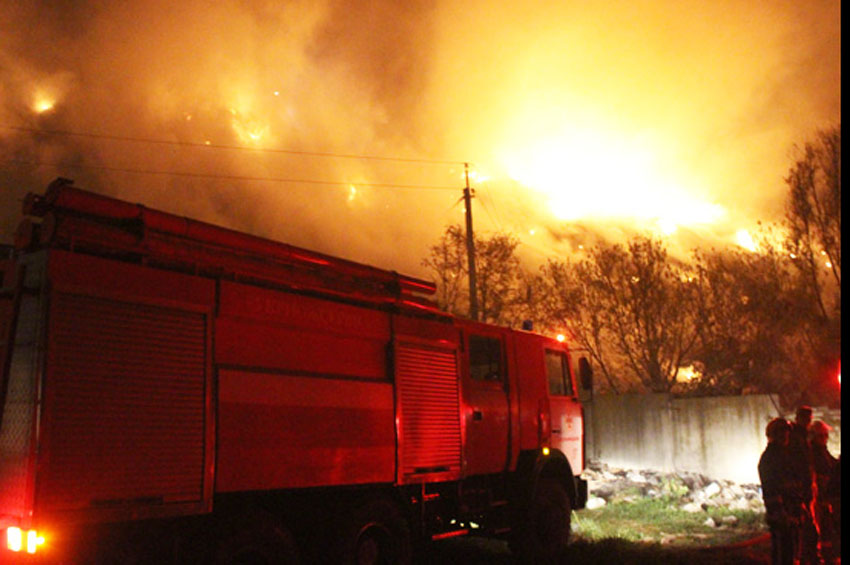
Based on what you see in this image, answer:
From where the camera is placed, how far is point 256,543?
5.27m

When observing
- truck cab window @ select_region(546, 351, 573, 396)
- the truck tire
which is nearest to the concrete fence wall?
truck cab window @ select_region(546, 351, 573, 396)

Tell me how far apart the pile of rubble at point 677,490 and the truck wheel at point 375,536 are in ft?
27.0

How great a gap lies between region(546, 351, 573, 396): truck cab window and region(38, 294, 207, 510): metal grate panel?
5.86 metres

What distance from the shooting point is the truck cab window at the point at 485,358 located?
27.7ft

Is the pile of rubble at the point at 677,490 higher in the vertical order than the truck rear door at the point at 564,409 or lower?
lower

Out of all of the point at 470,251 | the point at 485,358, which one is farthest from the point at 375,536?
the point at 470,251

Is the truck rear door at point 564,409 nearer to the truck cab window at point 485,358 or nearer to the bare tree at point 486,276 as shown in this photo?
the truck cab window at point 485,358

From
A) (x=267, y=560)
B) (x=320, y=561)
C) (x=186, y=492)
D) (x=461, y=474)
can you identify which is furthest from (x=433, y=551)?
(x=186, y=492)

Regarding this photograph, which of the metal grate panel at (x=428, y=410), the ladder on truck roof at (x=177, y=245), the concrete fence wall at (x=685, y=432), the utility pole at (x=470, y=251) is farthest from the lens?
the utility pole at (x=470, y=251)

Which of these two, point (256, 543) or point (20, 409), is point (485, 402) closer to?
point (256, 543)

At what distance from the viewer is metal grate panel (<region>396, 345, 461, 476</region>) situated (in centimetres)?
696

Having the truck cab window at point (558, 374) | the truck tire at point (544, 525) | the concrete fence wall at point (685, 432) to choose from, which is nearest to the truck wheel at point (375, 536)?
the truck tire at point (544, 525)

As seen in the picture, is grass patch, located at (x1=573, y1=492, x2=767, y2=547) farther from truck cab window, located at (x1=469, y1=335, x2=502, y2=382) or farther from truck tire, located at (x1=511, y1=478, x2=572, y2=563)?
truck cab window, located at (x1=469, y1=335, x2=502, y2=382)

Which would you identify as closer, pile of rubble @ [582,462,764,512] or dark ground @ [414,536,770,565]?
dark ground @ [414,536,770,565]
